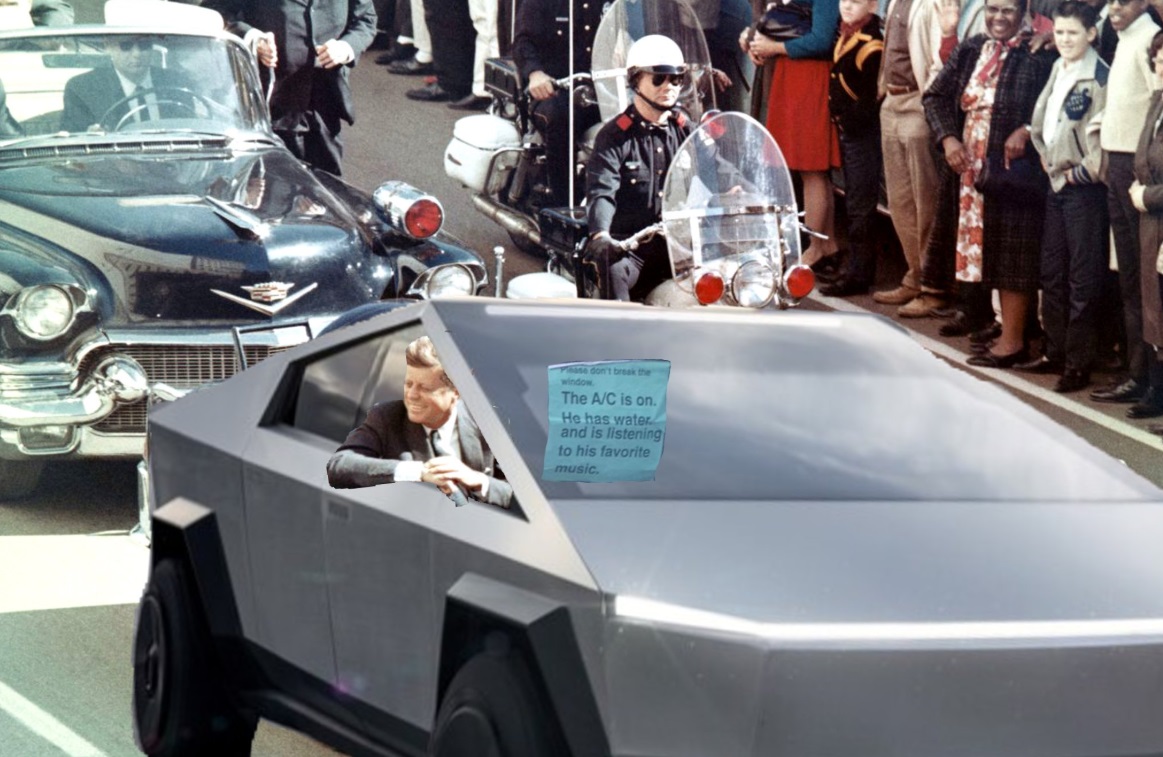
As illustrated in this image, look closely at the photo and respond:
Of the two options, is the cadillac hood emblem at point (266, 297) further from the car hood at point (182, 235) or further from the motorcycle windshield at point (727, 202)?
the motorcycle windshield at point (727, 202)

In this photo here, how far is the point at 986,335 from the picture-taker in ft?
40.1

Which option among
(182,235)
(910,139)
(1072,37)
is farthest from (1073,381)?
(182,235)

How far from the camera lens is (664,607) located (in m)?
3.76

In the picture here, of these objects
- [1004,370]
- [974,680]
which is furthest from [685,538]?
[1004,370]

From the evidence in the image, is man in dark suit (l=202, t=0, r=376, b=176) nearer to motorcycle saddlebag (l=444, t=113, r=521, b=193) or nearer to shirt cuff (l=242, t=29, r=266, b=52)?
shirt cuff (l=242, t=29, r=266, b=52)

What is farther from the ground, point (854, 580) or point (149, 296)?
point (854, 580)

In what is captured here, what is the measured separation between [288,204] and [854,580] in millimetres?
5532

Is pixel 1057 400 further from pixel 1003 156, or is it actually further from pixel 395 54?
pixel 395 54

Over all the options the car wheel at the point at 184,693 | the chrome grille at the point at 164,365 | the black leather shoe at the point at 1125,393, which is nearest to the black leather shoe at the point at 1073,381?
the black leather shoe at the point at 1125,393

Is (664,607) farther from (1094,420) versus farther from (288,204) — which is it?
(1094,420)

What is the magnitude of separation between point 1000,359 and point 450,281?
3.70m

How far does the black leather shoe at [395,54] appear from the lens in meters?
12.8

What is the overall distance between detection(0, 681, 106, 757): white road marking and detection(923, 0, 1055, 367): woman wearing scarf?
21.4 feet

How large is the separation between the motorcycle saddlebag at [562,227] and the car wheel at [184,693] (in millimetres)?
5360
